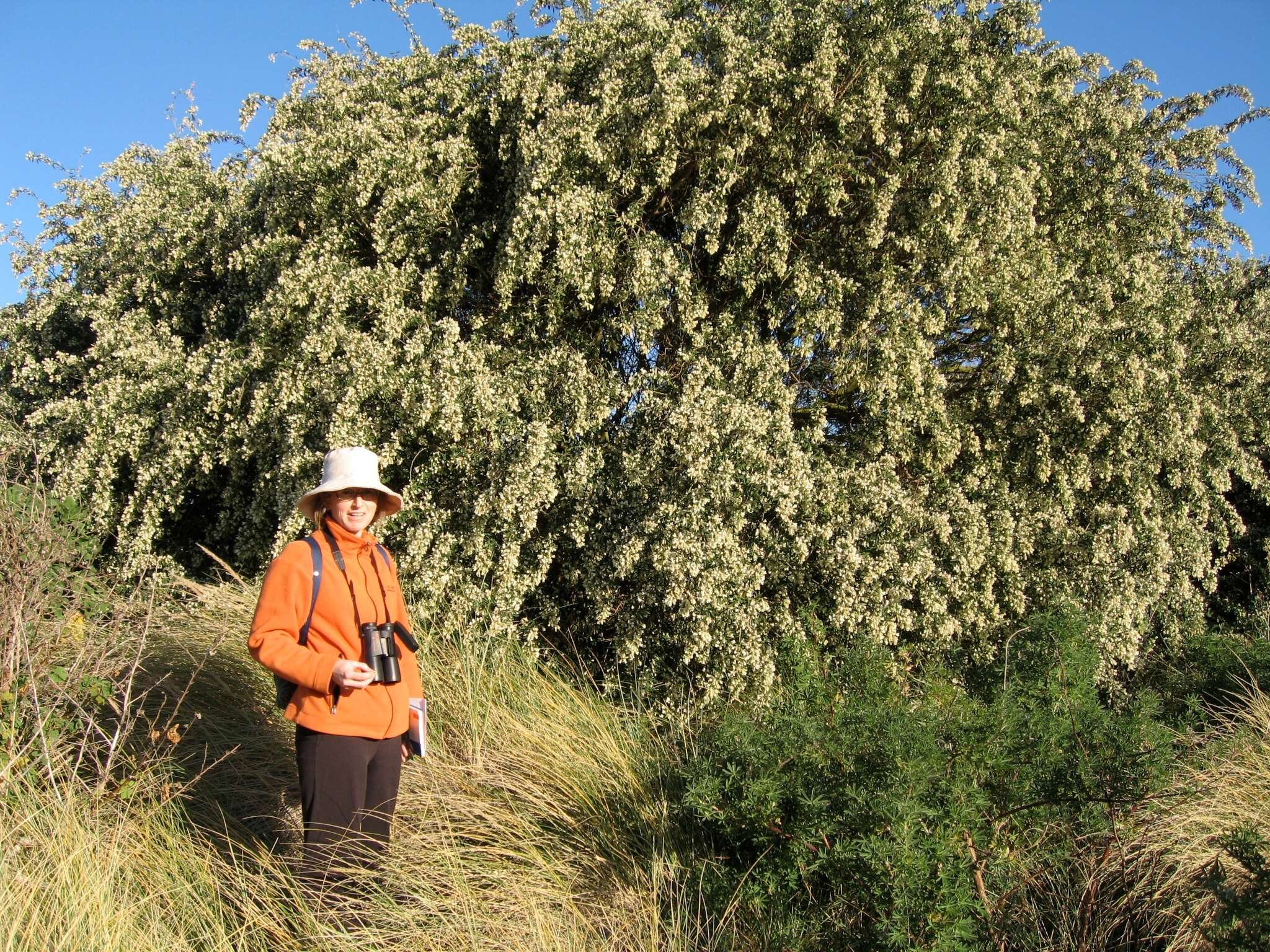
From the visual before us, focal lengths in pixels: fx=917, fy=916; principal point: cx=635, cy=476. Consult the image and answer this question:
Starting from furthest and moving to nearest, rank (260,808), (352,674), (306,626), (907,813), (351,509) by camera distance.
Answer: (260,808) < (351,509) < (306,626) < (352,674) < (907,813)

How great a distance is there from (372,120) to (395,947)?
5.66m

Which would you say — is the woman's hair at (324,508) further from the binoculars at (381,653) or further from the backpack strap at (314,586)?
the binoculars at (381,653)

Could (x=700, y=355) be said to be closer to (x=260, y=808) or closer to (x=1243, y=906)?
(x=260, y=808)

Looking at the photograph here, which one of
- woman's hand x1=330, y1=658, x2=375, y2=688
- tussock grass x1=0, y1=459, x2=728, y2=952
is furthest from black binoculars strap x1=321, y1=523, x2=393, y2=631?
tussock grass x1=0, y1=459, x2=728, y2=952

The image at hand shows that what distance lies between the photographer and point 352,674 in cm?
305

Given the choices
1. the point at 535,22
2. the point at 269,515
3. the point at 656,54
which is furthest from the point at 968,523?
the point at 535,22

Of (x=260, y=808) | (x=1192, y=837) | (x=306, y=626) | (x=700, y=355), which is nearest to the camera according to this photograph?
(x=306, y=626)

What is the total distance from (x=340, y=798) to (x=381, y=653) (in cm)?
52

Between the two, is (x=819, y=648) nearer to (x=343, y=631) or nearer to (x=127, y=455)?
(x=343, y=631)

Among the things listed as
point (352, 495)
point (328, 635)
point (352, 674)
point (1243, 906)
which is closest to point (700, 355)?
point (352, 495)

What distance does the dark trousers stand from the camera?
10.4ft

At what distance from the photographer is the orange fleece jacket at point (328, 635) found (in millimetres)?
3102

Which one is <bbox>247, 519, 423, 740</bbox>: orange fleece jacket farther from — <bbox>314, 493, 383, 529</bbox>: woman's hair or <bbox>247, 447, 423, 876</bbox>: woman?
<bbox>314, 493, 383, 529</bbox>: woman's hair

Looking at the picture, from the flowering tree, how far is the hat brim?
1712 millimetres
